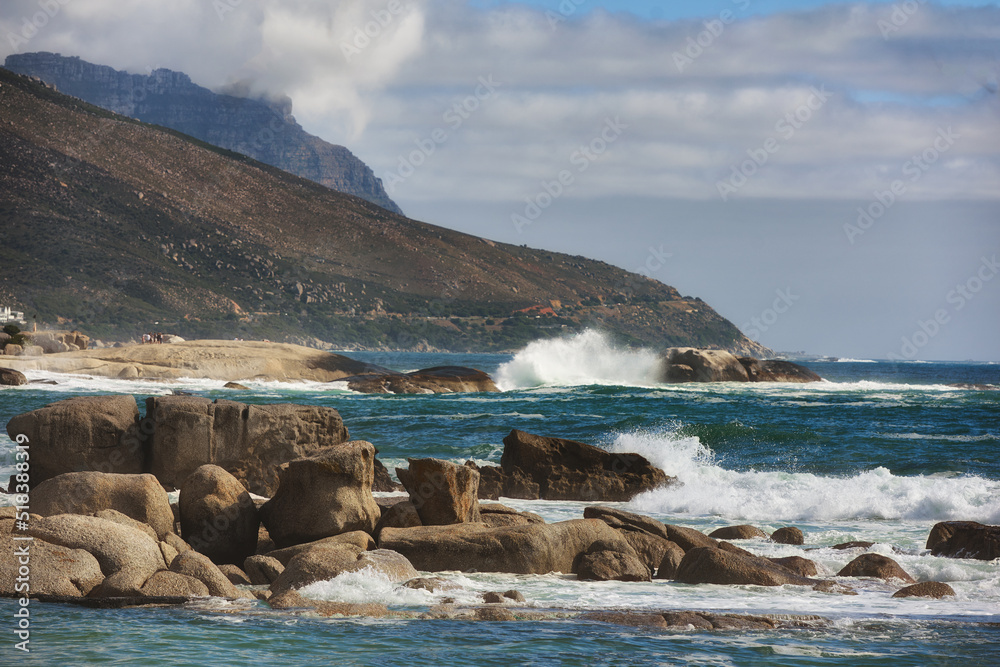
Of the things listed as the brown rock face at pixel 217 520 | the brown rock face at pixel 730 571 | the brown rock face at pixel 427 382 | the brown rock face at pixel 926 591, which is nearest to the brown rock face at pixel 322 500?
the brown rock face at pixel 217 520

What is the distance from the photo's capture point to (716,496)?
17250 millimetres

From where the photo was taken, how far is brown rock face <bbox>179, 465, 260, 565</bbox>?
11.5m

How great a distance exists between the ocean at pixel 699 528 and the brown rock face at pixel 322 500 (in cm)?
172

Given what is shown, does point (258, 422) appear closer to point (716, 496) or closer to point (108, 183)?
point (716, 496)

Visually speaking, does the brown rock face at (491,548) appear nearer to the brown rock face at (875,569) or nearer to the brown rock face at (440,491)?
the brown rock face at (440,491)

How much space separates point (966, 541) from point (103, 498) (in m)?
11.0

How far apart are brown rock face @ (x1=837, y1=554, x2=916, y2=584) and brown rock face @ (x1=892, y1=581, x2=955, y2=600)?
0.61 meters

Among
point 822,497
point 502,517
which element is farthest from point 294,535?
point 822,497

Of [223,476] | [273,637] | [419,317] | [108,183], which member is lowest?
[273,637]

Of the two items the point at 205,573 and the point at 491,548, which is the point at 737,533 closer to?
the point at 491,548

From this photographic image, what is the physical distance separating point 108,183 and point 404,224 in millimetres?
51644

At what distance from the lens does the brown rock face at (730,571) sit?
417 inches

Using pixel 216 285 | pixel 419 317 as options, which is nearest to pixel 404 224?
pixel 419 317

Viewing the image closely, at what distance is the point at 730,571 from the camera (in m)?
10.6
